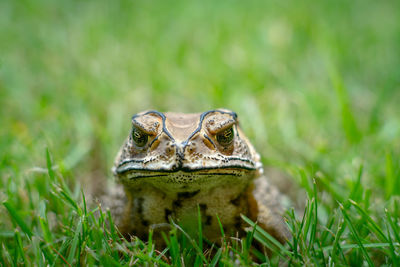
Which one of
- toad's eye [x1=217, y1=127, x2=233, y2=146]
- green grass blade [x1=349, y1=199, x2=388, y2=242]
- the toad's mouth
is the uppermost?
toad's eye [x1=217, y1=127, x2=233, y2=146]

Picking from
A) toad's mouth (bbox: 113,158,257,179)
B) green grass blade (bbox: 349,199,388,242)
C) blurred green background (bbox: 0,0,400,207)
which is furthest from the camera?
blurred green background (bbox: 0,0,400,207)

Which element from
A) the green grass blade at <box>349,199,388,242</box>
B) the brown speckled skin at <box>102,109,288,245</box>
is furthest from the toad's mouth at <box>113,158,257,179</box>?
the green grass blade at <box>349,199,388,242</box>

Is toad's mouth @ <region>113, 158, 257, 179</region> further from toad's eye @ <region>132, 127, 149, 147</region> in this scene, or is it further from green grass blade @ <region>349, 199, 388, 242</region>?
green grass blade @ <region>349, 199, 388, 242</region>

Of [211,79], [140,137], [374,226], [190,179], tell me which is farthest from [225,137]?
[211,79]

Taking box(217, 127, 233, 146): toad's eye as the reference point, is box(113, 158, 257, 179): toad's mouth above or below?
below

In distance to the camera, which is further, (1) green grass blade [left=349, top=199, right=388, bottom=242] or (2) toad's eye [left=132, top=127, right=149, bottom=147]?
(2) toad's eye [left=132, top=127, right=149, bottom=147]

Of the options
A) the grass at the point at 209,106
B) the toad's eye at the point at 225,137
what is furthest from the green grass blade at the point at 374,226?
the toad's eye at the point at 225,137

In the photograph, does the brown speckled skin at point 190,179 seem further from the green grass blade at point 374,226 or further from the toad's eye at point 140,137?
the green grass blade at point 374,226

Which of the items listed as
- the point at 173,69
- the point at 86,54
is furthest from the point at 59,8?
the point at 173,69

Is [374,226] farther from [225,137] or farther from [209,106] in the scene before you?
[209,106]
